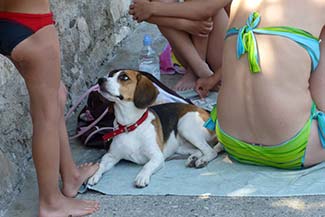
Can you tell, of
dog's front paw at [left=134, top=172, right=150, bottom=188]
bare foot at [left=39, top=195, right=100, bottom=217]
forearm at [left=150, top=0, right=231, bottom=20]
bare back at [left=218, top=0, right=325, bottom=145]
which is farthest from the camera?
forearm at [left=150, top=0, right=231, bottom=20]

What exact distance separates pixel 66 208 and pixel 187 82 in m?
1.96

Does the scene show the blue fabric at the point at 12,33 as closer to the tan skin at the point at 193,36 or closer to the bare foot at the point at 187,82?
the tan skin at the point at 193,36

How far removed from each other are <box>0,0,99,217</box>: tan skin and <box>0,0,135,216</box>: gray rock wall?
370 millimetres

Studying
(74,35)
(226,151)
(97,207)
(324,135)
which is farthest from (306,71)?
(74,35)

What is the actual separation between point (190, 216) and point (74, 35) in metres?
2.17

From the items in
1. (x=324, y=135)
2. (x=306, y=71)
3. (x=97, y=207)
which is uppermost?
(x=306, y=71)

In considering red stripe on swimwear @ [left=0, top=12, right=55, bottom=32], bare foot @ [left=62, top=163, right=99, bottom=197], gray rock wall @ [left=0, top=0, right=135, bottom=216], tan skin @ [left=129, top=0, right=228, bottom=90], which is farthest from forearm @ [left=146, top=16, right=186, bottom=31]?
red stripe on swimwear @ [left=0, top=12, right=55, bottom=32]

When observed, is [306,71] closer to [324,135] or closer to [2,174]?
[324,135]

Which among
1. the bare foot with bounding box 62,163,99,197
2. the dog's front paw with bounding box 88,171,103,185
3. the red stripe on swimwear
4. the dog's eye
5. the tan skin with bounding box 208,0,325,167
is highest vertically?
the red stripe on swimwear

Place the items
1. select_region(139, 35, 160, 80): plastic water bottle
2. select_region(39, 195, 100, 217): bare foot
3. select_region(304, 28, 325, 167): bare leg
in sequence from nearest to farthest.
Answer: select_region(39, 195, 100, 217): bare foot → select_region(304, 28, 325, 167): bare leg → select_region(139, 35, 160, 80): plastic water bottle

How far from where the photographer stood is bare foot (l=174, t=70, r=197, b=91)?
17.1 feet

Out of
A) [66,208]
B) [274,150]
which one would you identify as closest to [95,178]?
[66,208]

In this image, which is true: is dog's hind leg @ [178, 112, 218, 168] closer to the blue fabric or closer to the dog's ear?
the dog's ear

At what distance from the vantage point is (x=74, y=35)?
525 centimetres
